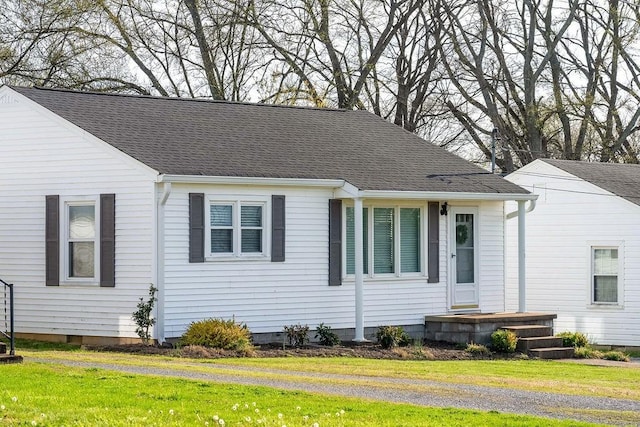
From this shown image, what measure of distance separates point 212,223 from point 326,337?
10.2ft

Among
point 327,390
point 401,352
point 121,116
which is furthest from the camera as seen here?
point 121,116

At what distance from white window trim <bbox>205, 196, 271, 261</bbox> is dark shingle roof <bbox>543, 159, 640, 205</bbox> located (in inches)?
389

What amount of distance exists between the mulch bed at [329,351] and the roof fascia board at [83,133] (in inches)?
119

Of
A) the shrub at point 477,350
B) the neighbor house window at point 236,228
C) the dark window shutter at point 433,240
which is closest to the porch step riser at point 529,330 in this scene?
the shrub at point 477,350

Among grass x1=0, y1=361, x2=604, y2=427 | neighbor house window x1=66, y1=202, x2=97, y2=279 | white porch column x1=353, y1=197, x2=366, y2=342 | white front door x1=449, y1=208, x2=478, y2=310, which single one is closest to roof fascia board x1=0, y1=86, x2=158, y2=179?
neighbor house window x1=66, y1=202, x2=97, y2=279

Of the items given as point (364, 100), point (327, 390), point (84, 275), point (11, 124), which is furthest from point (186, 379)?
point (364, 100)

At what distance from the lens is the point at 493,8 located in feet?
141

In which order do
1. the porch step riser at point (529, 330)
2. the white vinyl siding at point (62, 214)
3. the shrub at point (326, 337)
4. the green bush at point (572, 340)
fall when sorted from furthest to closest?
the green bush at point (572, 340)
the porch step riser at point (529, 330)
the shrub at point (326, 337)
the white vinyl siding at point (62, 214)

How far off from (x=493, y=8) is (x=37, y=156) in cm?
2337

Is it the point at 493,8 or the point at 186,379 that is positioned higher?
the point at 493,8

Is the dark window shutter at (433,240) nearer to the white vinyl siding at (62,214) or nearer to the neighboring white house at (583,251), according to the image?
the neighboring white house at (583,251)

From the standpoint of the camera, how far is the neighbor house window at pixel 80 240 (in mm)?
22797

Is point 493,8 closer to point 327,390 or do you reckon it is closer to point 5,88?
point 5,88

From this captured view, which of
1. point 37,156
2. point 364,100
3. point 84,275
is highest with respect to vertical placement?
point 364,100
